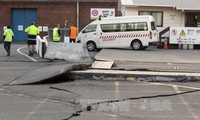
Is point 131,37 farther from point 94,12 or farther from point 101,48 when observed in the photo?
point 94,12

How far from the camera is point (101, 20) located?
3023cm

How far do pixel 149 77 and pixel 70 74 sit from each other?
2.36 metres

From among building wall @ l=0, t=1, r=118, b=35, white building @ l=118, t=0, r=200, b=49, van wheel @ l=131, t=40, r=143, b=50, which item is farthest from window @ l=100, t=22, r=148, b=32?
building wall @ l=0, t=1, r=118, b=35

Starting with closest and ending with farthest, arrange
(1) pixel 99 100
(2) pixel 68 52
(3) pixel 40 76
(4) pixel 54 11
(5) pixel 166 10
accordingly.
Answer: (1) pixel 99 100 → (3) pixel 40 76 → (2) pixel 68 52 → (5) pixel 166 10 → (4) pixel 54 11

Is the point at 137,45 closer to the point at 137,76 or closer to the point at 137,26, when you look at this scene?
the point at 137,26

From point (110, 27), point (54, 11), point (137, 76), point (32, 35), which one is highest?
point (54, 11)

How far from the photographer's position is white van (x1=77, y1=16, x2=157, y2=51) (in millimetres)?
29781

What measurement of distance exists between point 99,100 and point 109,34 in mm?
20388

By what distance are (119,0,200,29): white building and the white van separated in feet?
22.3

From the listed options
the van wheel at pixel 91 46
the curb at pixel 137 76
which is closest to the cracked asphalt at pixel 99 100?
the curb at pixel 137 76

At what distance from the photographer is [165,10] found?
3725 cm

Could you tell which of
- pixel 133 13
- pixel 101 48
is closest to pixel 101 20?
pixel 101 48

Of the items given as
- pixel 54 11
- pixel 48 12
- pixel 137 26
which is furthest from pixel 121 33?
pixel 48 12

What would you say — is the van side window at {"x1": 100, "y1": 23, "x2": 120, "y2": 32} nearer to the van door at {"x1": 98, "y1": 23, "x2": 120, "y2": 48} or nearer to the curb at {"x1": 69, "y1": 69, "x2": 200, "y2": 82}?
the van door at {"x1": 98, "y1": 23, "x2": 120, "y2": 48}
